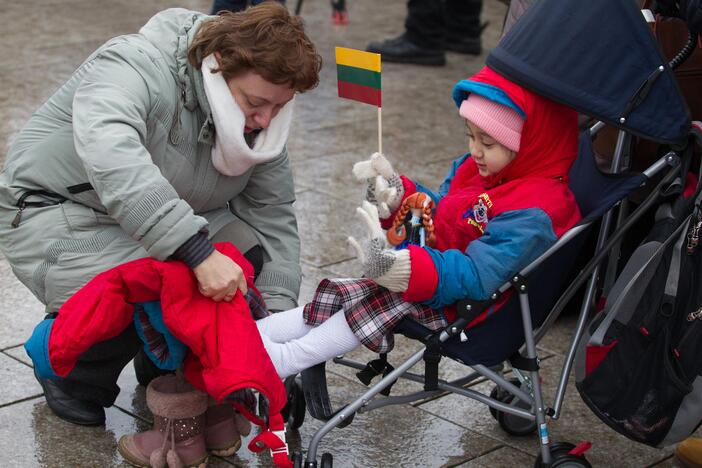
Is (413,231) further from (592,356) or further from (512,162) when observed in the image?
(592,356)

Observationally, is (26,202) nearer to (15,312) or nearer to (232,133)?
(232,133)

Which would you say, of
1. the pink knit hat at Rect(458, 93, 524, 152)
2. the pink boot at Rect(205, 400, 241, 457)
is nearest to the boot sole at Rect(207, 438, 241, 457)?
the pink boot at Rect(205, 400, 241, 457)

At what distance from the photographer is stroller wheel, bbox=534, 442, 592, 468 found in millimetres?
3123

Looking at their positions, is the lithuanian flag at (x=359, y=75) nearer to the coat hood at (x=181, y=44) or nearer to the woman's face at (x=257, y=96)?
the woman's face at (x=257, y=96)

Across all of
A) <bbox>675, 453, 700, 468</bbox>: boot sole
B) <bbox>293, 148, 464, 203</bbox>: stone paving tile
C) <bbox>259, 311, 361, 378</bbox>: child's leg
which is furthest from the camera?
<bbox>293, 148, 464, 203</bbox>: stone paving tile

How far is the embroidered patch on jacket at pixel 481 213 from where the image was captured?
123 inches

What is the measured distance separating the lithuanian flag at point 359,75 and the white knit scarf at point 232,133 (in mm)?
178

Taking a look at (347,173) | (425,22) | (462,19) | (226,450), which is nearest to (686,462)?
(226,450)

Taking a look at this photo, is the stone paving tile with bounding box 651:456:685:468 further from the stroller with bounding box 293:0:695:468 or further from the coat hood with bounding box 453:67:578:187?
the coat hood with bounding box 453:67:578:187

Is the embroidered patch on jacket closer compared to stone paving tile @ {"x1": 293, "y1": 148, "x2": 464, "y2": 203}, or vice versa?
the embroidered patch on jacket

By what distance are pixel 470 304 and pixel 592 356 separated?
1.31ft

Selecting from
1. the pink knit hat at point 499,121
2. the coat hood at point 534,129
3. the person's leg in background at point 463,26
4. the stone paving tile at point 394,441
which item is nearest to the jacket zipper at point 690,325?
the coat hood at point 534,129

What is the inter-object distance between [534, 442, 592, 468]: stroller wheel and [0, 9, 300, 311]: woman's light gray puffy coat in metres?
0.95

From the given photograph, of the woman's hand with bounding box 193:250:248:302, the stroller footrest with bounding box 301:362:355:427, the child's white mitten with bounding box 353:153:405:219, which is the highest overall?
the child's white mitten with bounding box 353:153:405:219
